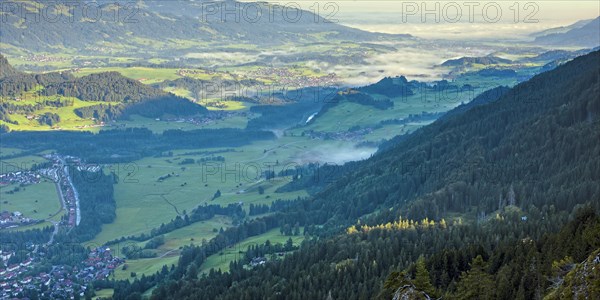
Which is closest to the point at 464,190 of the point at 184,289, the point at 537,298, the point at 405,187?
the point at 405,187

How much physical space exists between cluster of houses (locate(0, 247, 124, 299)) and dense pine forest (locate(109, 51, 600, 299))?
661 inches

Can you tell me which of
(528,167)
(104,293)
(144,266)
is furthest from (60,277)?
(528,167)

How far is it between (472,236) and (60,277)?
9875cm

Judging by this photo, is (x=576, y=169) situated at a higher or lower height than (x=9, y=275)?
higher

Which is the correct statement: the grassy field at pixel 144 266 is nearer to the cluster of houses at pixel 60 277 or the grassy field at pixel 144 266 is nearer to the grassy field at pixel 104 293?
the cluster of houses at pixel 60 277

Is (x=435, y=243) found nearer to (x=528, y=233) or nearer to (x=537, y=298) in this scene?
(x=528, y=233)

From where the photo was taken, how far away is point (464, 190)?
535 feet

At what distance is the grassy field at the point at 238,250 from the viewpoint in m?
162

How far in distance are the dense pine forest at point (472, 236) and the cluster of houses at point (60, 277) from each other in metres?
16.8

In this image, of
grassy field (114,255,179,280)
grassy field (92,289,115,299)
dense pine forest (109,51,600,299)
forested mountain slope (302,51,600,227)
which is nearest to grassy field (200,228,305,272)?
dense pine forest (109,51,600,299)

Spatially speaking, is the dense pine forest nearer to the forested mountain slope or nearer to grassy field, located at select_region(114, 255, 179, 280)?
the forested mountain slope

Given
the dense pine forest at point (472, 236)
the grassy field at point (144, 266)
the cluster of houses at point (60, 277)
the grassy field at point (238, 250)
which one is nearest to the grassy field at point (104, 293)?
the dense pine forest at point (472, 236)

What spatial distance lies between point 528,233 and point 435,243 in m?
15.0

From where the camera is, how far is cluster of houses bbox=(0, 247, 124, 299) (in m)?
160
